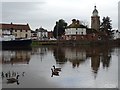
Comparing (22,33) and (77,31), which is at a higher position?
(77,31)

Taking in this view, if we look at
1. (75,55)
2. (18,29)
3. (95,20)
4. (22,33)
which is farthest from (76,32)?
(75,55)

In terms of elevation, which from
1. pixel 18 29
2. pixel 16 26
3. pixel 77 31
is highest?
pixel 16 26

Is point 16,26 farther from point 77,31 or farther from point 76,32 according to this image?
point 77,31

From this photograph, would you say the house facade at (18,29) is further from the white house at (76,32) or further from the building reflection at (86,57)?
the building reflection at (86,57)

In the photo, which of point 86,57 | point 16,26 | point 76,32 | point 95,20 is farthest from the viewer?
point 95,20

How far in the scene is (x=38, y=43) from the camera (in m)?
93.5

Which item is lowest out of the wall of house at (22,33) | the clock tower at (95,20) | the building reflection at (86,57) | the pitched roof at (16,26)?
the building reflection at (86,57)

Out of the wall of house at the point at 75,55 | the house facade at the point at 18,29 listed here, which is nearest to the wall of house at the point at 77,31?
the house facade at the point at 18,29

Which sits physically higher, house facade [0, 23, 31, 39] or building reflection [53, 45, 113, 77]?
house facade [0, 23, 31, 39]

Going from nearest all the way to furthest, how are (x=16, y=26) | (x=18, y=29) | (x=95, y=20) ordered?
(x=18, y=29), (x=16, y=26), (x=95, y=20)

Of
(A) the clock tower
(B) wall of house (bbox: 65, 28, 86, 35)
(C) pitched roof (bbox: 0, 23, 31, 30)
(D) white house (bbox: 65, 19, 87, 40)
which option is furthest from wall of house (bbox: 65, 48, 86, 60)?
(A) the clock tower

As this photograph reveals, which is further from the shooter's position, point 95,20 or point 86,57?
point 95,20

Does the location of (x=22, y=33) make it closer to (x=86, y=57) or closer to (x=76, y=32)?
(x=76, y=32)

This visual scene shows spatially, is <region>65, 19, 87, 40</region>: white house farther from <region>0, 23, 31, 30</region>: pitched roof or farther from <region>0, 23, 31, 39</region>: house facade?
<region>0, 23, 31, 30</region>: pitched roof
